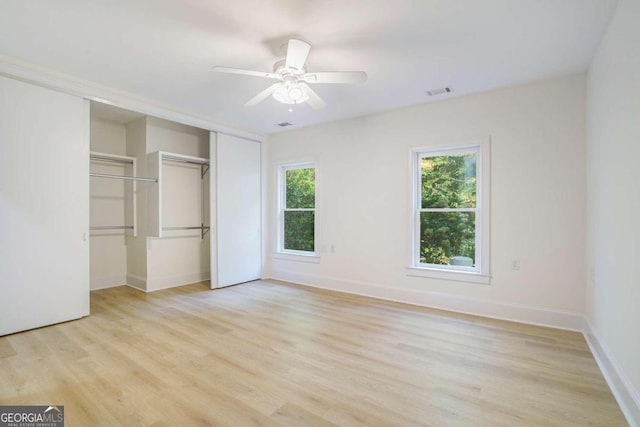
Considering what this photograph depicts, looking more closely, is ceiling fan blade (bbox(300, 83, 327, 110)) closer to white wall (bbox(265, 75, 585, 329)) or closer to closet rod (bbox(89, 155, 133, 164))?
white wall (bbox(265, 75, 585, 329))

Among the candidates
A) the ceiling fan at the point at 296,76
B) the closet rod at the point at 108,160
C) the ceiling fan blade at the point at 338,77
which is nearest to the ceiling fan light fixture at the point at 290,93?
the ceiling fan at the point at 296,76

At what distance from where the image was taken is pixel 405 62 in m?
2.97

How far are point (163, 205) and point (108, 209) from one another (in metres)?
0.86

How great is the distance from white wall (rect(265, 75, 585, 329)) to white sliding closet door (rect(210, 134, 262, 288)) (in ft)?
3.66

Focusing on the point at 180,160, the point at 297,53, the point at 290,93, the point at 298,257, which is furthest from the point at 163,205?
the point at 297,53

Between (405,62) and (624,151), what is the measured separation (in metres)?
1.85

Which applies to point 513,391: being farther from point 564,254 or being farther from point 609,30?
point 609,30

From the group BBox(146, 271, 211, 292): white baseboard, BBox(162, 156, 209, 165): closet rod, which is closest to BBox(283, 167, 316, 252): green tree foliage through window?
BBox(162, 156, 209, 165): closet rod

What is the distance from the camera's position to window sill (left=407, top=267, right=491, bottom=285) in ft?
12.0

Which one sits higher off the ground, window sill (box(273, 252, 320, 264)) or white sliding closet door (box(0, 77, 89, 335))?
white sliding closet door (box(0, 77, 89, 335))

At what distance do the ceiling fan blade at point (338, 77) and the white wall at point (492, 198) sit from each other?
74.4 inches

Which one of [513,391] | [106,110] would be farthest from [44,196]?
[513,391]

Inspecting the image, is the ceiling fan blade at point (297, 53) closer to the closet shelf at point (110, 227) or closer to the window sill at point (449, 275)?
→ the window sill at point (449, 275)

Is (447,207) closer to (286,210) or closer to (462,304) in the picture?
(462,304)
